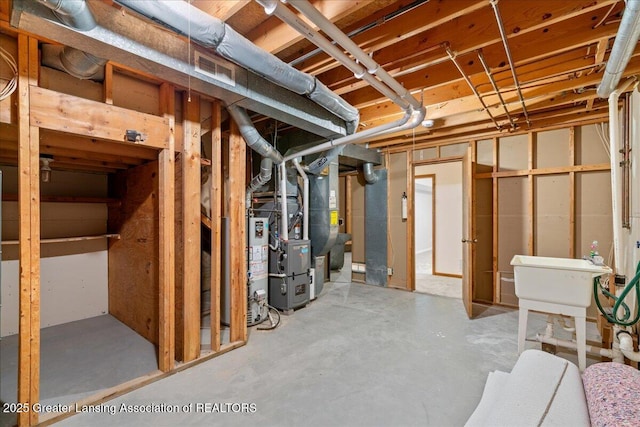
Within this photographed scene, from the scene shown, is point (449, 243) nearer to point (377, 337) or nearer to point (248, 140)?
point (377, 337)

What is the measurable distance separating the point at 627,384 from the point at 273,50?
273 cm

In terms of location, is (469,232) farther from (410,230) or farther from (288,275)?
(288,275)

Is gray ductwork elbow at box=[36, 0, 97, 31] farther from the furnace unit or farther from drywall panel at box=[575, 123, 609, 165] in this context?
drywall panel at box=[575, 123, 609, 165]

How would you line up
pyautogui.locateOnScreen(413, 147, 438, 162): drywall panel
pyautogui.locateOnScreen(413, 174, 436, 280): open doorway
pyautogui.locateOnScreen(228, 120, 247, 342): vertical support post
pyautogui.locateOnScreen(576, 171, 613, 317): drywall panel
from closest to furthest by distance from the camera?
pyautogui.locateOnScreen(228, 120, 247, 342): vertical support post
pyautogui.locateOnScreen(576, 171, 613, 317): drywall panel
pyautogui.locateOnScreen(413, 147, 438, 162): drywall panel
pyautogui.locateOnScreen(413, 174, 436, 280): open doorway

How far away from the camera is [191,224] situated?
7.77 ft

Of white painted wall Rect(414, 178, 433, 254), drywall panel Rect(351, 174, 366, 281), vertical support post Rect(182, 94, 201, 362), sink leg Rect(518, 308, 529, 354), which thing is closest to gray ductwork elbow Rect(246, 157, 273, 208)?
vertical support post Rect(182, 94, 201, 362)

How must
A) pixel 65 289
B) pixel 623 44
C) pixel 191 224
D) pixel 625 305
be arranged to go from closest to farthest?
pixel 623 44, pixel 625 305, pixel 191 224, pixel 65 289

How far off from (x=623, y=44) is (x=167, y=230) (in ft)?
10.2

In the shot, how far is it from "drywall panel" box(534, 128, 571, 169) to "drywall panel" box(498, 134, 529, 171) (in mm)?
128

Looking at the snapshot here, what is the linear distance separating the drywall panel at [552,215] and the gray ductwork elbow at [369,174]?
7.43 ft

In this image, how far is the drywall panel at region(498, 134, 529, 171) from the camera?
3.84 meters

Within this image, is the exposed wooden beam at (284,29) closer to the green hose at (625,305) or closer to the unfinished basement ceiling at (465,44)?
the unfinished basement ceiling at (465,44)

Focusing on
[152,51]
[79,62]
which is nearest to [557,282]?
[152,51]

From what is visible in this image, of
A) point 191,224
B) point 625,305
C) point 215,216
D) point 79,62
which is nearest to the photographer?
point 79,62
